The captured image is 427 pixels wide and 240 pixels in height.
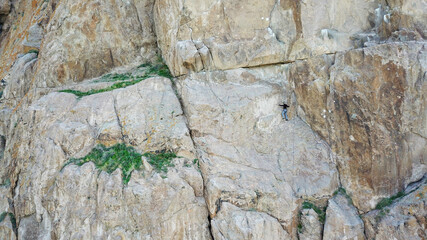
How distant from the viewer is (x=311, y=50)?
1195cm

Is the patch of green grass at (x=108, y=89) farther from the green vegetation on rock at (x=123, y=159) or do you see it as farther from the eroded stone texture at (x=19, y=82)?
the eroded stone texture at (x=19, y=82)

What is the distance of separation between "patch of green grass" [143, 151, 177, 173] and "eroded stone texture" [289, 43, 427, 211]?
4.72 m

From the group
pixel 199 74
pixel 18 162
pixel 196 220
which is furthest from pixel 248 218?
pixel 18 162

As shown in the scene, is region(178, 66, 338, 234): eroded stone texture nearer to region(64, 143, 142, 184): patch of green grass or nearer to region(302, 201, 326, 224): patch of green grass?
region(302, 201, 326, 224): patch of green grass

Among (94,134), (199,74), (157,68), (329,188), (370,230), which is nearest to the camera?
(370,230)

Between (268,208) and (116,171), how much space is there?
4.34 metres

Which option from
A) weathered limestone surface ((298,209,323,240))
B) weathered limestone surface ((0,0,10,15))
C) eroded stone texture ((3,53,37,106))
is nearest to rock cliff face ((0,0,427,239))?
weathered limestone surface ((298,209,323,240))

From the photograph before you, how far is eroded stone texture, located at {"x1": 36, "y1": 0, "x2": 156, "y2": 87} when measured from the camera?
13953mm

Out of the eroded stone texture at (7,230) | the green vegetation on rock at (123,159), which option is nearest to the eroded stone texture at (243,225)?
the green vegetation on rock at (123,159)

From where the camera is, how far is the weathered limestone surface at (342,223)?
10.1 metres

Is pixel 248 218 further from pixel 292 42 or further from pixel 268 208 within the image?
pixel 292 42

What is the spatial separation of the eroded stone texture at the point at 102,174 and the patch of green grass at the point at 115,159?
0.18 m

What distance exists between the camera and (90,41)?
14.2 m

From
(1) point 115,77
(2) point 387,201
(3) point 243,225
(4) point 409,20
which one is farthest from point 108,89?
(4) point 409,20
